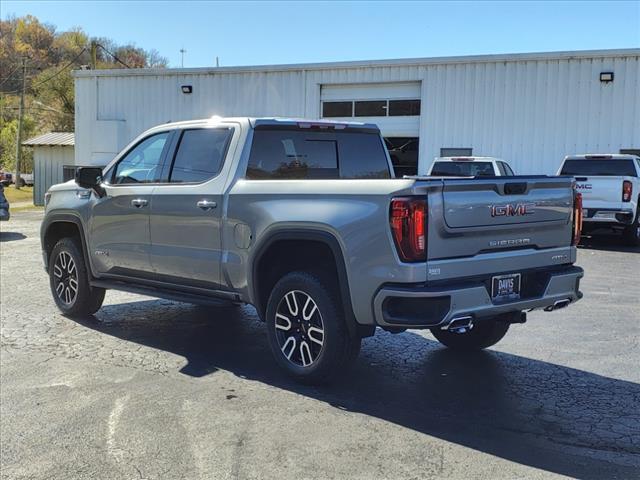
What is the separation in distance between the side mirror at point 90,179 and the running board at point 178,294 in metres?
0.92

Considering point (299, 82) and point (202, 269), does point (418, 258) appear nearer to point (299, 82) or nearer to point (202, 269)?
point (202, 269)

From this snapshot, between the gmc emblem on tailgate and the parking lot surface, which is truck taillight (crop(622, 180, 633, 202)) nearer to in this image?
the parking lot surface

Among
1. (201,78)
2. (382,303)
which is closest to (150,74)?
(201,78)

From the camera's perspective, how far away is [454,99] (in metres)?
19.4

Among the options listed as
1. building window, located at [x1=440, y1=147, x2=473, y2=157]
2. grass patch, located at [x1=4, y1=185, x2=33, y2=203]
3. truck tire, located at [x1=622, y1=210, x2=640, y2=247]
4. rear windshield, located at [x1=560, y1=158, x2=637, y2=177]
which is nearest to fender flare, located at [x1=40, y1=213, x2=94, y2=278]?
rear windshield, located at [x1=560, y1=158, x2=637, y2=177]

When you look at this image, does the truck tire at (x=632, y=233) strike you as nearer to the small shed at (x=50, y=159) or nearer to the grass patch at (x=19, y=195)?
the small shed at (x=50, y=159)

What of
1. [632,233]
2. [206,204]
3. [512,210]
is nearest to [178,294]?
[206,204]

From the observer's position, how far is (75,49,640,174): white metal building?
17.9 meters

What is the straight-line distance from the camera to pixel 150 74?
24.1 m

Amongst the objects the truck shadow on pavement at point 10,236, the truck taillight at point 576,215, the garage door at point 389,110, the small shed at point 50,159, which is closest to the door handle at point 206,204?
the truck taillight at point 576,215

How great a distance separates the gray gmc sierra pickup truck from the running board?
2 cm

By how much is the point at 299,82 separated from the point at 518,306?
1769cm

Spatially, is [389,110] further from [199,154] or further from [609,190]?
[199,154]

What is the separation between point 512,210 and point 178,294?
3.03 m
